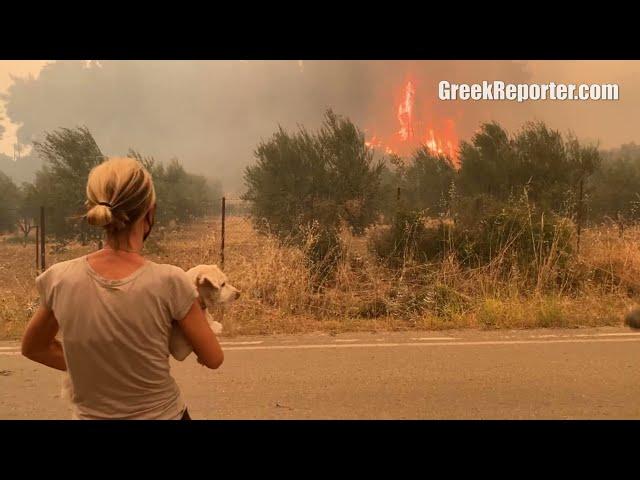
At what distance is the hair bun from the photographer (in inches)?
61.7

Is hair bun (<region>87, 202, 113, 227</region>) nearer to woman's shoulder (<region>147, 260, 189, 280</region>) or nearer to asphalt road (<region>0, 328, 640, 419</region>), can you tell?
woman's shoulder (<region>147, 260, 189, 280</region>)

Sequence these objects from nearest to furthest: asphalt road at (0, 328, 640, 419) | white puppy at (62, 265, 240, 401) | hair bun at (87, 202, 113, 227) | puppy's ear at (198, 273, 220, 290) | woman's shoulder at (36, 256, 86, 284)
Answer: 1. hair bun at (87, 202, 113, 227)
2. woman's shoulder at (36, 256, 86, 284)
3. white puppy at (62, 265, 240, 401)
4. puppy's ear at (198, 273, 220, 290)
5. asphalt road at (0, 328, 640, 419)

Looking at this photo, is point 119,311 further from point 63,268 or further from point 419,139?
point 419,139

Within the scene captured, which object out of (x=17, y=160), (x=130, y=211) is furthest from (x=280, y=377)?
(x=17, y=160)

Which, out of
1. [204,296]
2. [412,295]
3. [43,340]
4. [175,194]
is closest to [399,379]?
[412,295]

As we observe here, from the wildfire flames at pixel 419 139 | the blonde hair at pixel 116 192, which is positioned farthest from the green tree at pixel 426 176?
the blonde hair at pixel 116 192

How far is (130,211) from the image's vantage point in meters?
1.65

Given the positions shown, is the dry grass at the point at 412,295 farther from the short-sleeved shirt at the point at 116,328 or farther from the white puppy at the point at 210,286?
the short-sleeved shirt at the point at 116,328

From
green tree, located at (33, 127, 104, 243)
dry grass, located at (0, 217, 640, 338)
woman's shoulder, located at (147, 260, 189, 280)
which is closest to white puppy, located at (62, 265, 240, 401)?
woman's shoulder, located at (147, 260, 189, 280)

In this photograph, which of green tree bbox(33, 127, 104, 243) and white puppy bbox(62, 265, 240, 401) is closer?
white puppy bbox(62, 265, 240, 401)

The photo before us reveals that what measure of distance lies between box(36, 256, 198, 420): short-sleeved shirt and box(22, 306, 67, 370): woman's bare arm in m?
0.07

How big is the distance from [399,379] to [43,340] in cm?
399

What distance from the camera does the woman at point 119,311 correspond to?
1637 mm

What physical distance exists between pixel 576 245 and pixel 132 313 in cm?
1106
